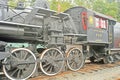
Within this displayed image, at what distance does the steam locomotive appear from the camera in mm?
7379

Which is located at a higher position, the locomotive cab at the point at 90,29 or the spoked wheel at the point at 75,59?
the locomotive cab at the point at 90,29

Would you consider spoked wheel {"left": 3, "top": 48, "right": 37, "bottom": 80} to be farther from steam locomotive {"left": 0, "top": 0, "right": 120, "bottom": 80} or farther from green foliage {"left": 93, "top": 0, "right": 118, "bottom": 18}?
green foliage {"left": 93, "top": 0, "right": 118, "bottom": 18}

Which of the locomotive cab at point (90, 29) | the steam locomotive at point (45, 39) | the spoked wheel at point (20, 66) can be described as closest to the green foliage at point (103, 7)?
A: the locomotive cab at point (90, 29)

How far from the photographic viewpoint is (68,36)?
939 centimetres

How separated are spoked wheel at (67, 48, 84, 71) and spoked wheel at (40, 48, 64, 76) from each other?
1.84 feet

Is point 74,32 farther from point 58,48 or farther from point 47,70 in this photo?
point 47,70

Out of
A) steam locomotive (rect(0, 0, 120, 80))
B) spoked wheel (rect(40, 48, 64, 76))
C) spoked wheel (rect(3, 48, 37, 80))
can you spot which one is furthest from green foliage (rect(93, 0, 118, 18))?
spoked wheel (rect(3, 48, 37, 80))

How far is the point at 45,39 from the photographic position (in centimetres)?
839

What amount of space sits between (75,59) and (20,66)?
2.72m

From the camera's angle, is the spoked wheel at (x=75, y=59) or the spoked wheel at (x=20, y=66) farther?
the spoked wheel at (x=75, y=59)

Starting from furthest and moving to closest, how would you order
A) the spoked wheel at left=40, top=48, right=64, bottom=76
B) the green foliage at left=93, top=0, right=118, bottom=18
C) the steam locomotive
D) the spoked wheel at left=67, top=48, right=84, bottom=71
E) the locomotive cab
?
the green foliage at left=93, top=0, right=118, bottom=18
the locomotive cab
the spoked wheel at left=67, top=48, right=84, bottom=71
the spoked wheel at left=40, top=48, right=64, bottom=76
the steam locomotive

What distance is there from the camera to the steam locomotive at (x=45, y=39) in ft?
24.2

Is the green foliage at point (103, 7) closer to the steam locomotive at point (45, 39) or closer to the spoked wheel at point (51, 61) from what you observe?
the steam locomotive at point (45, 39)

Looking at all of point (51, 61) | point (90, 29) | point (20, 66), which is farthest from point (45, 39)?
point (90, 29)
